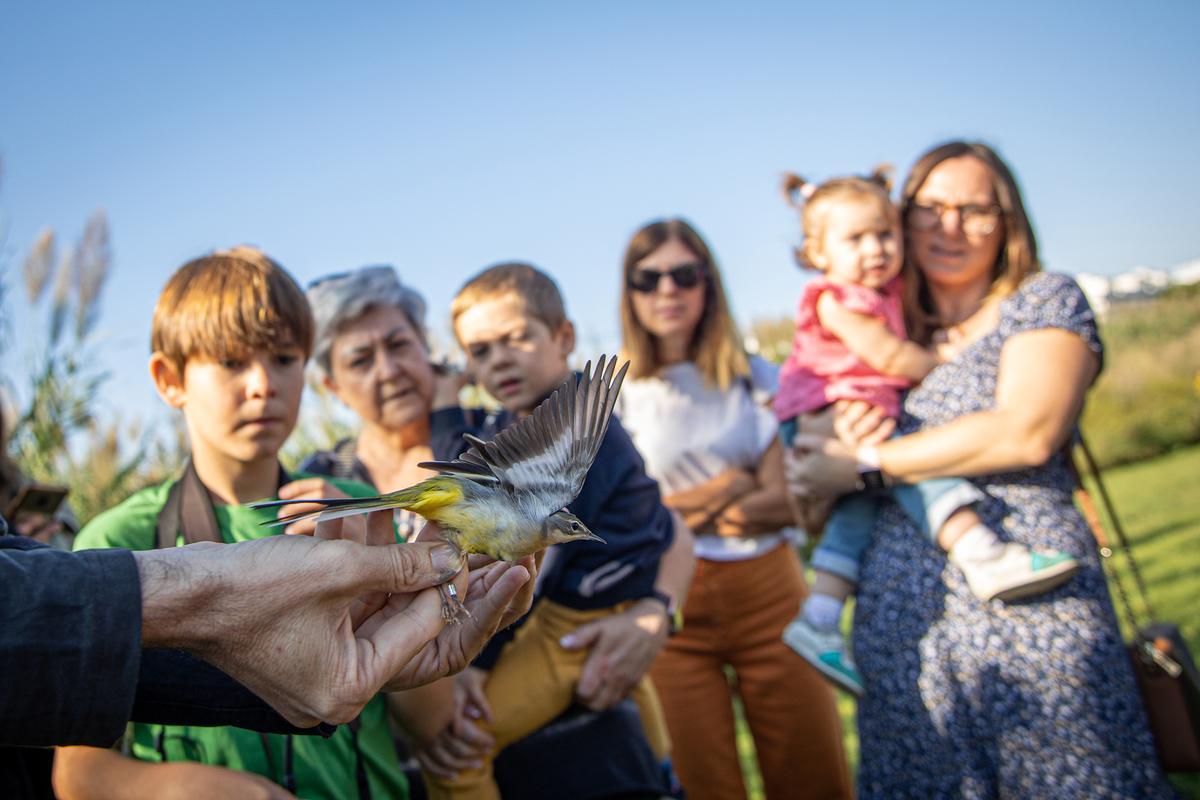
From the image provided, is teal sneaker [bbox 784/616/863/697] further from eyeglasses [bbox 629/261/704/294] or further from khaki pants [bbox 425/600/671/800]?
eyeglasses [bbox 629/261/704/294]

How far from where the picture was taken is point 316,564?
1346mm

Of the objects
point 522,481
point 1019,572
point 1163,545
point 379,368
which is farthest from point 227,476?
point 1163,545

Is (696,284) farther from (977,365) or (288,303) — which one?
(288,303)

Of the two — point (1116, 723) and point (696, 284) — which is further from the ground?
point (696, 284)

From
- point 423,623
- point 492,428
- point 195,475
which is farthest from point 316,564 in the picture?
point 492,428

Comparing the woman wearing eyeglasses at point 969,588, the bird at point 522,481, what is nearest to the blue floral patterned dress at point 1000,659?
the woman wearing eyeglasses at point 969,588

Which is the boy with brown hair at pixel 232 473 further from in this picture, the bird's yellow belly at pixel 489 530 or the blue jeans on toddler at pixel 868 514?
the blue jeans on toddler at pixel 868 514

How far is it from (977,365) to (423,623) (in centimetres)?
232

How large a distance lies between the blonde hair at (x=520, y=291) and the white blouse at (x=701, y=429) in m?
0.91

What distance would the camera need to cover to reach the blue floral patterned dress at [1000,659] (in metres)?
2.52

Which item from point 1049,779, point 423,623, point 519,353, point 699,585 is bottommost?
point 1049,779

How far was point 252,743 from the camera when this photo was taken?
2.01m

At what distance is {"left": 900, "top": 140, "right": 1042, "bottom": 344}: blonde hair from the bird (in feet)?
6.84

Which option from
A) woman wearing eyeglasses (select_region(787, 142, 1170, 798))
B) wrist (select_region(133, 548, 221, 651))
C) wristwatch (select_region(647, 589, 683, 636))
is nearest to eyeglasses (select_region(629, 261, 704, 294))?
woman wearing eyeglasses (select_region(787, 142, 1170, 798))
